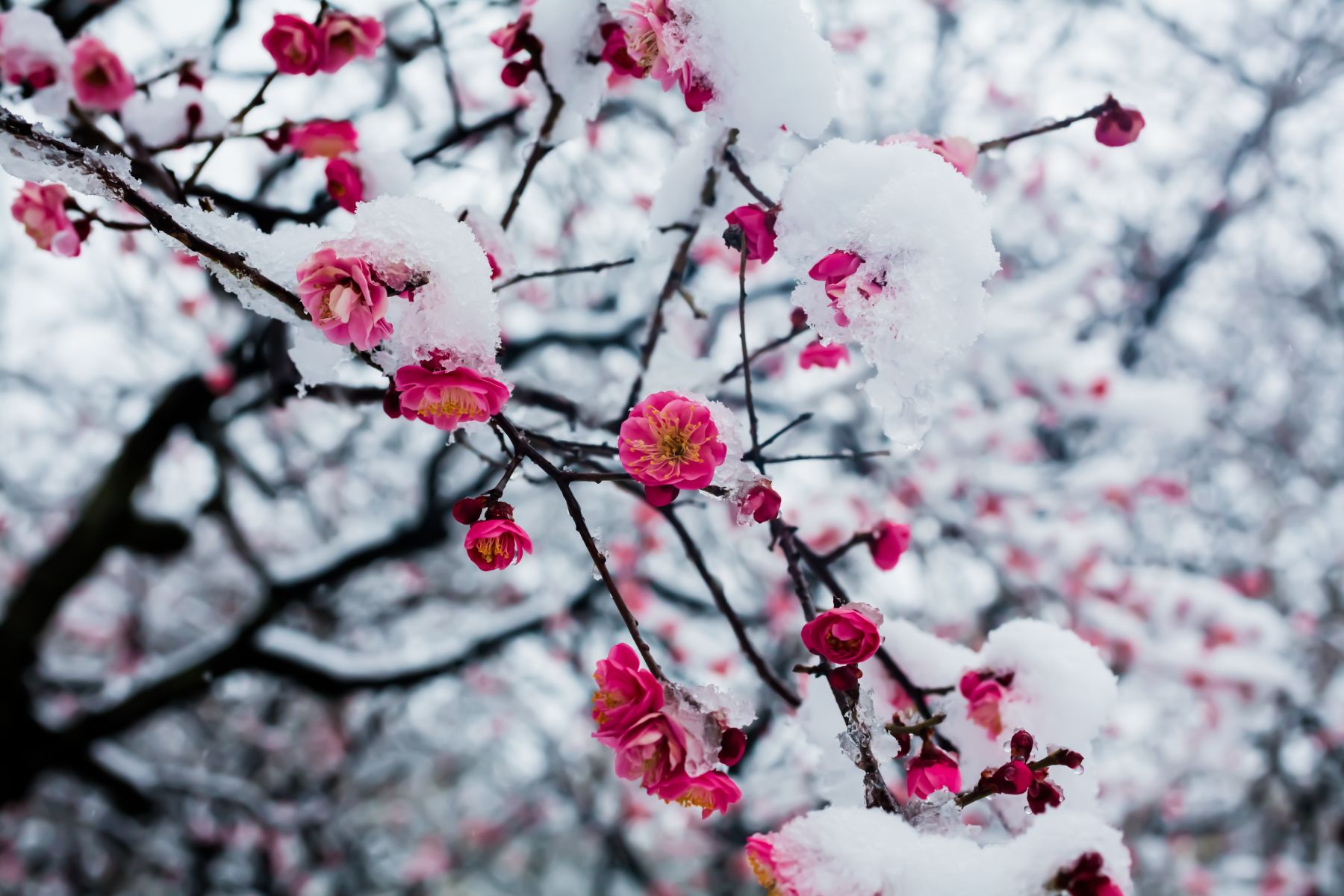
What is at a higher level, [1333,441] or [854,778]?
[1333,441]

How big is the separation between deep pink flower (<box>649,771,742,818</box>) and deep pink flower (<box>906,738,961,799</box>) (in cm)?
28

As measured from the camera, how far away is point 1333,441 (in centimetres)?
698

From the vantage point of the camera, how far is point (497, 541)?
995 millimetres

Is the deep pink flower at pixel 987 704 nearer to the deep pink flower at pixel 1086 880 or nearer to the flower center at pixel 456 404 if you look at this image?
the deep pink flower at pixel 1086 880

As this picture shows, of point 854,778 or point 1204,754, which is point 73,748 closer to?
point 854,778

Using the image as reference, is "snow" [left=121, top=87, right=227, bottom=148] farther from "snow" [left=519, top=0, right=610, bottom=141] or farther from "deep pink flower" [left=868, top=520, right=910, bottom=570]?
"deep pink flower" [left=868, top=520, right=910, bottom=570]

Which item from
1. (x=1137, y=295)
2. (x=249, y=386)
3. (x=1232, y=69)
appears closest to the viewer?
(x=249, y=386)

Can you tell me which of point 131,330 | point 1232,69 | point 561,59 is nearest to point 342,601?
point 131,330

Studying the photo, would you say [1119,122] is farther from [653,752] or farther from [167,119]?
[167,119]

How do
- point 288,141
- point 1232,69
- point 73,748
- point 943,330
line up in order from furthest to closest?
point 1232,69
point 73,748
point 288,141
point 943,330

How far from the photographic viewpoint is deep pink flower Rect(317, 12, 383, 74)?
1569mm

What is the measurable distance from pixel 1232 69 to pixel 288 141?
6.06 meters

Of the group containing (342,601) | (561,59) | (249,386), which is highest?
(342,601)

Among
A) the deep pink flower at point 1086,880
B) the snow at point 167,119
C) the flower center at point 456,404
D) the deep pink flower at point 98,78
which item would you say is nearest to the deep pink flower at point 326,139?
the snow at point 167,119
